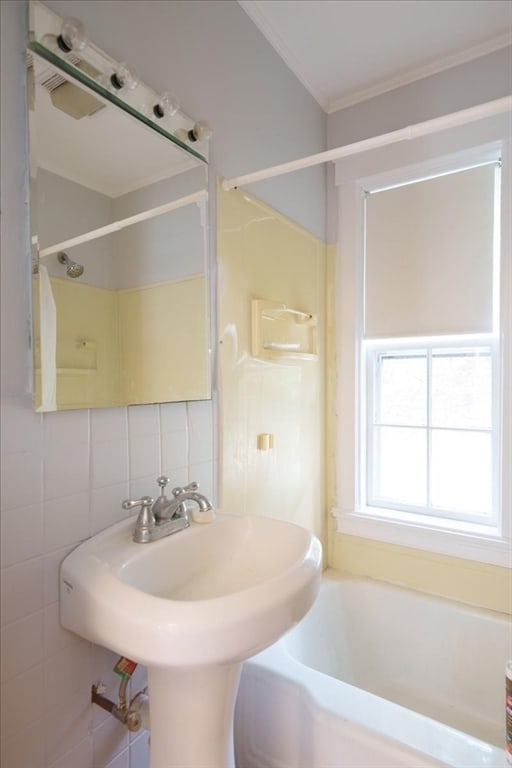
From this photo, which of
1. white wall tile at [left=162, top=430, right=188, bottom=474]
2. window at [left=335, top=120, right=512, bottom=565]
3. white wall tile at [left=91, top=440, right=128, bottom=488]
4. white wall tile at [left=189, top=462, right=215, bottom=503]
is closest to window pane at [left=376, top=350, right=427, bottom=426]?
window at [left=335, top=120, right=512, bottom=565]

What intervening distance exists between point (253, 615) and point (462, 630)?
137cm

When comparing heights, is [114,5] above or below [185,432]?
above

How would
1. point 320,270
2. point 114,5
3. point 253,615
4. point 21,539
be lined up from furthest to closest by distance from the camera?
point 320,270, point 114,5, point 21,539, point 253,615

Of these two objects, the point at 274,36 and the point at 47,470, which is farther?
the point at 274,36

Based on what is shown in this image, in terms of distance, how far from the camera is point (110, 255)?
3.37ft

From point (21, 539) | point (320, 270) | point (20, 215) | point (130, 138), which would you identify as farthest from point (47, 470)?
point (320, 270)

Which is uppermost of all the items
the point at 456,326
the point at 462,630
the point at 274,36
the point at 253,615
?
the point at 274,36

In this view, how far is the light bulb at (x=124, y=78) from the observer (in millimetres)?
980

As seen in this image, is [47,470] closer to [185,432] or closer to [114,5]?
[185,432]

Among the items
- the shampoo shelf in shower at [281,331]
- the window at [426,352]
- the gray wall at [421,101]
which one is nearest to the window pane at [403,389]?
the window at [426,352]

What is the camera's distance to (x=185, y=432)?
1.24 m

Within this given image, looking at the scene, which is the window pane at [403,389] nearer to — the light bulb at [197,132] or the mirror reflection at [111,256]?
the mirror reflection at [111,256]

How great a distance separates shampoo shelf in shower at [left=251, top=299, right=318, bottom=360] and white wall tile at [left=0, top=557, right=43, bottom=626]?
3.08 ft

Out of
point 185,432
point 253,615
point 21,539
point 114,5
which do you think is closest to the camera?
point 253,615
